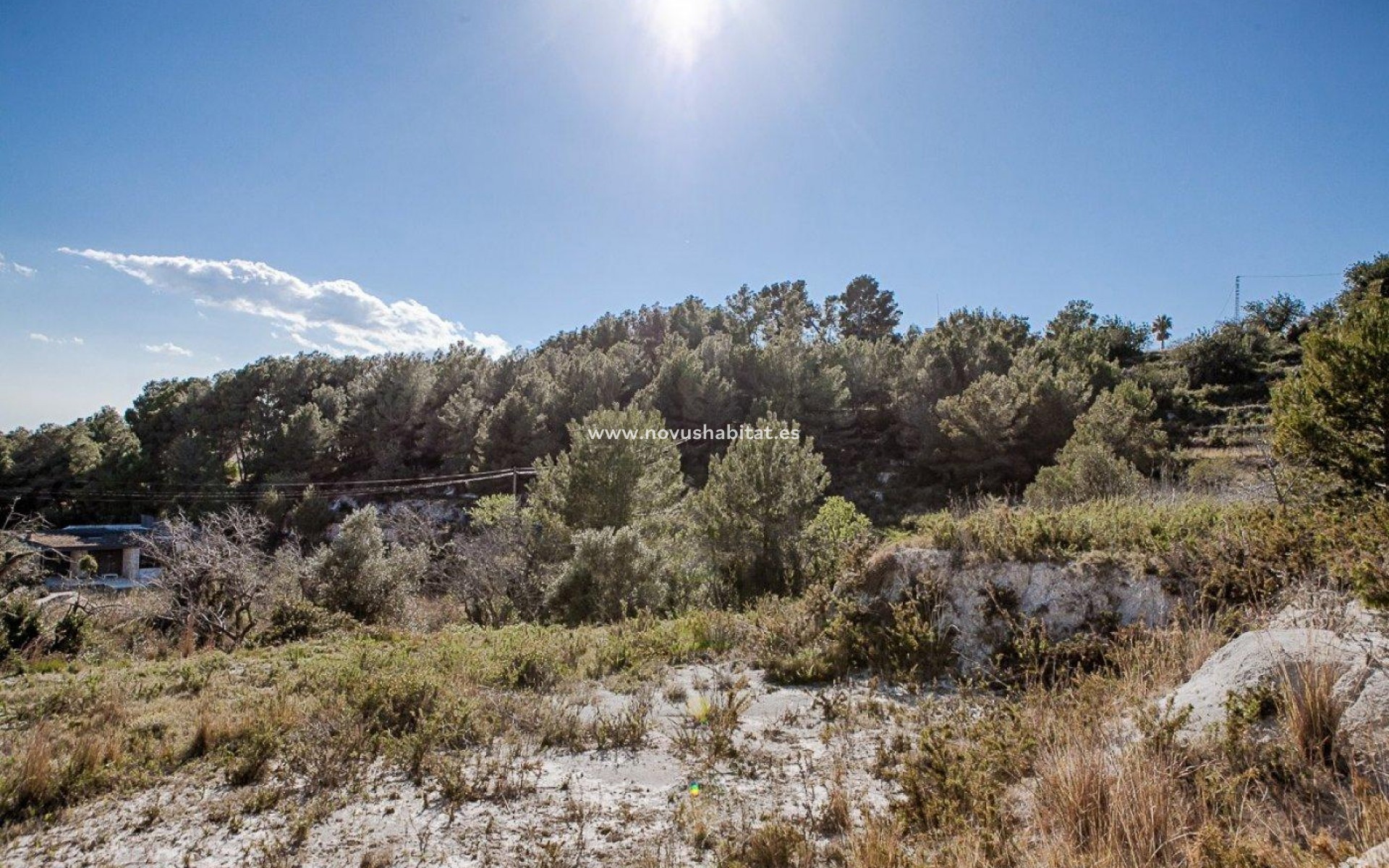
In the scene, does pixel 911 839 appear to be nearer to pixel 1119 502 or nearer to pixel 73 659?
pixel 1119 502

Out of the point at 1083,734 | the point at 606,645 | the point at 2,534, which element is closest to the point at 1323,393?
the point at 1083,734

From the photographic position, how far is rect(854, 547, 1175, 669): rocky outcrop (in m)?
6.52

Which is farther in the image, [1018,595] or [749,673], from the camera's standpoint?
[749,673]

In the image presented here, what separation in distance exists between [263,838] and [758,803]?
320cm

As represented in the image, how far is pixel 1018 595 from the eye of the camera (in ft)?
22.9

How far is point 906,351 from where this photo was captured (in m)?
44.1

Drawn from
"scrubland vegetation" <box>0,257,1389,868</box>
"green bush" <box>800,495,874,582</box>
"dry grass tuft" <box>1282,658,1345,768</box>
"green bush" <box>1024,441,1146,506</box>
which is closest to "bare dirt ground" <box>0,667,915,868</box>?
"scrubland vegetation" <box>0,257,1389,868</box>

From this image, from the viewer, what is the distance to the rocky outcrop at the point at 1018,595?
6523 mm

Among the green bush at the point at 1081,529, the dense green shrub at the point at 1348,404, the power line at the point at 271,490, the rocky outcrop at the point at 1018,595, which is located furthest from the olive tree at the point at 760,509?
the power line at the point at 271,490

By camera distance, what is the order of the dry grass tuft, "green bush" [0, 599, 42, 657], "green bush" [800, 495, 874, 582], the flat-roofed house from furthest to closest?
the flat-roofed house
"green bush" [800, 495, 874, 582]
"green bush" [0, 599, 42, 657]
the dry grass tuft

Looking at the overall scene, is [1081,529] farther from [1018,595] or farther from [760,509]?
[760,509]

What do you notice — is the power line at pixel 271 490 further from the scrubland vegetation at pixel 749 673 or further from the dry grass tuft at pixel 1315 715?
the dry grass tuft at pixel 1315 715

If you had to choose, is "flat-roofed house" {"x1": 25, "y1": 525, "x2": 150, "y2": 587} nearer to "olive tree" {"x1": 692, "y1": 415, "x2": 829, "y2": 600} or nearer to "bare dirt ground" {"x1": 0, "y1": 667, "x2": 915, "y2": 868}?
"olive tree" {"x1": 692, "y1": 415, "x2": 829, "y2": 600}

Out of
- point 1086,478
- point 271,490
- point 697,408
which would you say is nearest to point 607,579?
point 1086,478
